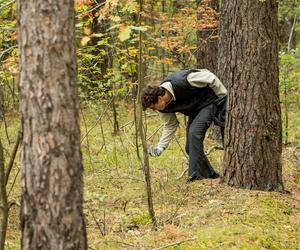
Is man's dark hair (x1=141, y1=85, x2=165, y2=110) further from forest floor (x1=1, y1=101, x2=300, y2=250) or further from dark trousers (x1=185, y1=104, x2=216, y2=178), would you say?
forest floor (x1=1, y1=101, x2=300, y2=250)

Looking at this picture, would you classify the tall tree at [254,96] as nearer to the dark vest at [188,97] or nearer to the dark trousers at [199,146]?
the dark trousers at [199,146]

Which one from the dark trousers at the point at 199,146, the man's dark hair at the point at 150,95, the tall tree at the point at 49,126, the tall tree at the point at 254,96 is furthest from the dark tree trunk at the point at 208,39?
the tall tree at the point at 49,126

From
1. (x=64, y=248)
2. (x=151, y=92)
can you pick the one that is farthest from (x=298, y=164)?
(x=64, y=248)

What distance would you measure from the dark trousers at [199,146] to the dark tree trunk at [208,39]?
3.50 m

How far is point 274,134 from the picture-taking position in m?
5.49

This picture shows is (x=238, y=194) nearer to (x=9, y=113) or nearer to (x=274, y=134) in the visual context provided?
(x=274, y=134)

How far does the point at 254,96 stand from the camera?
5398mm

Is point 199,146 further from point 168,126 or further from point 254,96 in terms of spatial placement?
point 254,96

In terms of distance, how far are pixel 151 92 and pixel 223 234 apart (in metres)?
2.39

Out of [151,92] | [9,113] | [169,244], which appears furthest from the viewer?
[9,113]

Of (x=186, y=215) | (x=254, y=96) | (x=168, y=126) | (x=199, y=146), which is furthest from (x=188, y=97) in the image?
(x=186, y=215)

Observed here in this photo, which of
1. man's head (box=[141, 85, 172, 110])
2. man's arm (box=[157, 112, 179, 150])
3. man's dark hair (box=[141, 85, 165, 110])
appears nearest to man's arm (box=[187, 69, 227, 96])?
man's head (box=[141, 85, 172, 110])

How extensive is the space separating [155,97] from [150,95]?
0.26ft

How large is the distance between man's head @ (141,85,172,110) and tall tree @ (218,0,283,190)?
102 centimetres
